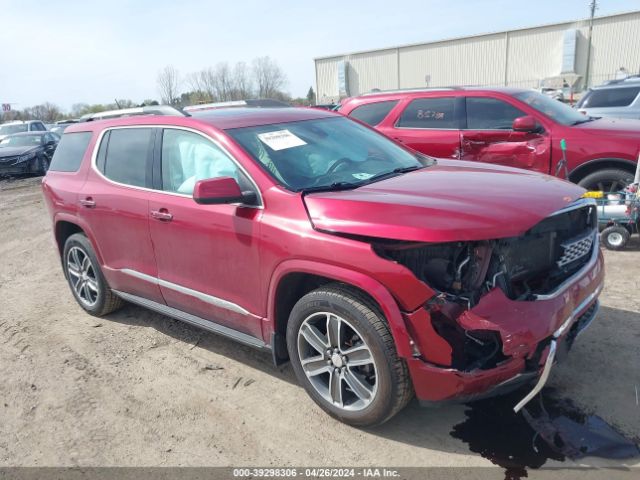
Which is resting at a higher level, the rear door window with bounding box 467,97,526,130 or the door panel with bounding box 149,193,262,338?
the rear door window with bounding box 467,97,526,130

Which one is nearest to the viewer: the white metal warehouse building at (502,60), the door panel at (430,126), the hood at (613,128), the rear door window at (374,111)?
the hood at (613,128)

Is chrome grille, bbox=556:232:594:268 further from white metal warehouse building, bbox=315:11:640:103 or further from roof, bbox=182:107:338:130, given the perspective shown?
white metal warehouse building, bbox=315:11:640:103

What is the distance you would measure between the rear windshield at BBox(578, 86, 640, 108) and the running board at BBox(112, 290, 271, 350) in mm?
10275

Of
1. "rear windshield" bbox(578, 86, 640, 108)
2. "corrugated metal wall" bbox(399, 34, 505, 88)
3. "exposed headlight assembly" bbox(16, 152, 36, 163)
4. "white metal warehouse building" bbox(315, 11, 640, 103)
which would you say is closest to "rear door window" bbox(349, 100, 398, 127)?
"rear windshield" bbox(578, 86, 640, 108)

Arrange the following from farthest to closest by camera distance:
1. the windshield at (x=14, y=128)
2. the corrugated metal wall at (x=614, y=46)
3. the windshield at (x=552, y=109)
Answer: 1. the corrugated metal wall at (x=614, y=46)
2. the windshield at (x=14, y=128)
3. the windshield at (x=552, y=109)

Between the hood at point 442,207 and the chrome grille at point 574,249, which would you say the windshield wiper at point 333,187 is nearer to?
the hood at point 442,207

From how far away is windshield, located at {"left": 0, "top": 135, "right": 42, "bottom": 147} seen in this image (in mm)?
16625

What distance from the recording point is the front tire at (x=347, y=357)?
9.01 ft

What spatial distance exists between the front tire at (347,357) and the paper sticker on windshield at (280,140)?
1141 mm

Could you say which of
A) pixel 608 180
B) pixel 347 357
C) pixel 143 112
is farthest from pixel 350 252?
pixel 608 180

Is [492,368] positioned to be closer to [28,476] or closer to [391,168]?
[391,168]

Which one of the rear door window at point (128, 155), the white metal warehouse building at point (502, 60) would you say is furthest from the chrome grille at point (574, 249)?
the white metal warehouse building at point (502, 60)

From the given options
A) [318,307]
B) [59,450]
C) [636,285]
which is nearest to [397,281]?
[318,307]

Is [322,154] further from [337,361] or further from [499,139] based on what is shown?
[499,139]
